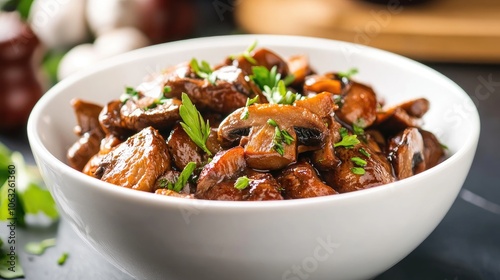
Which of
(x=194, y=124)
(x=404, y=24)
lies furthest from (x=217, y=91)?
(x=404, y=24)

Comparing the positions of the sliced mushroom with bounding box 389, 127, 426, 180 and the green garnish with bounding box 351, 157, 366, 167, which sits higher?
the green garnish with bounding box 351, 157, 366, 167

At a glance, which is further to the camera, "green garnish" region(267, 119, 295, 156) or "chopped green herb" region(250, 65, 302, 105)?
"chopped green herb" region(250, 65, 302, 105)

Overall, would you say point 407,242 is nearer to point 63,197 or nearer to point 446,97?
point 446,97

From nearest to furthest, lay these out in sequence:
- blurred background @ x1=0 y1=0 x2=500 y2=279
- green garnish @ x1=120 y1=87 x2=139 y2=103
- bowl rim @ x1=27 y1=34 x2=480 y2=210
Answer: bowl rim @ x1=27 y1=34 x2=480 y2=210
green garnish @ x1=120 y1=87 x2=139 y2=103
blurred background @ x1=0 y1=0 x2=500 y2=279

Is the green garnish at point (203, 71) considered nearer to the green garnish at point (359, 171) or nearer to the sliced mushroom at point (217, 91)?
the sliced mushroom at point (217, 91)

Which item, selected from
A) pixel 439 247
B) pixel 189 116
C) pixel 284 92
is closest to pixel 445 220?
pixel 439 247

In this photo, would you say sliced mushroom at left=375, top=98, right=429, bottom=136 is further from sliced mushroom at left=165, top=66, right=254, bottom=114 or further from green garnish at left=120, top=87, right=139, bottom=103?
green garnish at left=120, top=87, right=139, bottom=103

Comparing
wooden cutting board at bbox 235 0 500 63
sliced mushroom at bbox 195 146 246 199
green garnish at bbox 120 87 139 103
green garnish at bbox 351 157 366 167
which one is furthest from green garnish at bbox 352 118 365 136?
wooden cutting board at bbox 235 0 500 63

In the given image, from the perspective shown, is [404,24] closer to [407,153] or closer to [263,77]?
[263,77]
